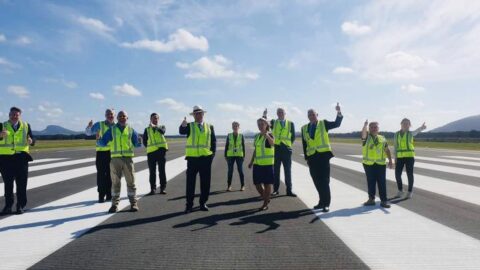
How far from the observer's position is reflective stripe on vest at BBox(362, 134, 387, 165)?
7.28m

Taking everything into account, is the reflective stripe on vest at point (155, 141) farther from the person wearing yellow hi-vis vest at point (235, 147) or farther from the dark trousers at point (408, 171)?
the dark trousers at point (408, 171)

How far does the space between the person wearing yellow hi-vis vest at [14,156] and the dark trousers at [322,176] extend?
232 inches

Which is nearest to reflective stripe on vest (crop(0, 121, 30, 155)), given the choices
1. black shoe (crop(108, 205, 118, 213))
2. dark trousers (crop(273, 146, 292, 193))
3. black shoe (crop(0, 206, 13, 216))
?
black shoe (crop(0, 206, 13, 216))

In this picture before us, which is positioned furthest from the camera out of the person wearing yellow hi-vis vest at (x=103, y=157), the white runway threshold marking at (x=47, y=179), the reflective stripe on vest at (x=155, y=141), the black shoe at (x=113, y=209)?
the white runway threshold marking at (x=47, y=179)

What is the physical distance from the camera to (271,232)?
16.9 ft

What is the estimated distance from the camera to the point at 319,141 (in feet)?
22.6

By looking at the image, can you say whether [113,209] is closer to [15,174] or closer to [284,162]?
[15,174]

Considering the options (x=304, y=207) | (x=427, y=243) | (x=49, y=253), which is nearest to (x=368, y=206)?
(x=304, y=207)

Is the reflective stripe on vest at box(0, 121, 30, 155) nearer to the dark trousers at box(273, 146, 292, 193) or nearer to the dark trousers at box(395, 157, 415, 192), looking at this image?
the dark trousers at box(273, 146, 292, 193)

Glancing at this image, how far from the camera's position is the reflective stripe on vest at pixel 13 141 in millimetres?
6840

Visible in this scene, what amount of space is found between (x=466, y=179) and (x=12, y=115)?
41.7ft

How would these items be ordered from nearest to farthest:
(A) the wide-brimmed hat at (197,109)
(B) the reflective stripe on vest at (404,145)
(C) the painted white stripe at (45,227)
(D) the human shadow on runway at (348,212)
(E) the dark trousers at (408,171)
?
(C) the painted white stripe at (45,227) → (D) the human shadow on runway at (348,212) → (A) the wide-brimmed hat at (197,109) → (E) the dark trousers at (408,171) → (B) the reflective stripe on vest at (404,145)

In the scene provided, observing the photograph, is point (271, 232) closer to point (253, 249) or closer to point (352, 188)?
point (253, 249)

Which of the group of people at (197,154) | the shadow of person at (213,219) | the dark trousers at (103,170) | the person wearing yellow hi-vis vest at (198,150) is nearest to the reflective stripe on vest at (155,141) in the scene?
the dark trousers at (103,170)
